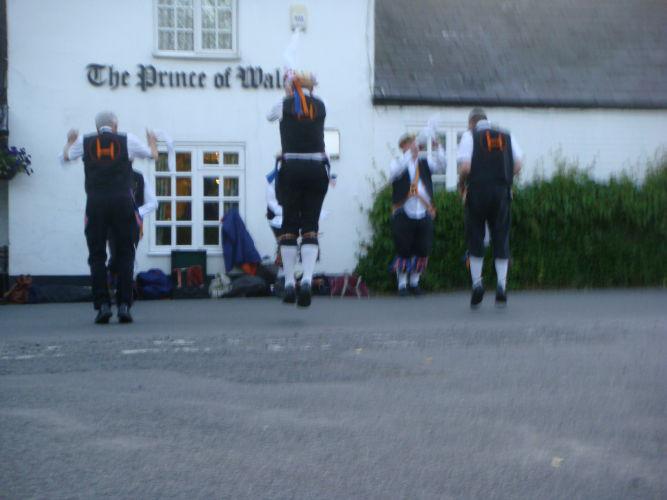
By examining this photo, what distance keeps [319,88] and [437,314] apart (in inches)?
294

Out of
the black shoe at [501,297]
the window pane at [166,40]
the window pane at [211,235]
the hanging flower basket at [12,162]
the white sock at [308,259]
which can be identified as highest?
the window pane at [166,40]

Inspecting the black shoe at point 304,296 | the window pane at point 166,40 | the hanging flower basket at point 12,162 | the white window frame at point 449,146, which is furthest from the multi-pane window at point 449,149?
the black shoe at point 304,296

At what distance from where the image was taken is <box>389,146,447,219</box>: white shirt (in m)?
14.4

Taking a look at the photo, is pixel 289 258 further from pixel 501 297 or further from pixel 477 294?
pixel 501 297

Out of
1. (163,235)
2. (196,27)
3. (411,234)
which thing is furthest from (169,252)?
(411,234)

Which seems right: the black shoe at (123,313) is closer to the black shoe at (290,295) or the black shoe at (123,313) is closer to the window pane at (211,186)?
the black shoe at (290,295)

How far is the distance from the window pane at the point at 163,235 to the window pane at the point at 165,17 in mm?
2982

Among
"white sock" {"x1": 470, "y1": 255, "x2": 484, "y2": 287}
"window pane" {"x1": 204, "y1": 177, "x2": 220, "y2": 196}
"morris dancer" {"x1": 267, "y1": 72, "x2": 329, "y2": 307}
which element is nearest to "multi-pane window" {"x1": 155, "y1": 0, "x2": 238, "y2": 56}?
"window pane" {"x1": 204, "y1": 177, "x2": 220, "y2": 196}

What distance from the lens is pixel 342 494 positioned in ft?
16.3

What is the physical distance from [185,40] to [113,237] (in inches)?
315

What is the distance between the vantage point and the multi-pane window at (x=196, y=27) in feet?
59.0

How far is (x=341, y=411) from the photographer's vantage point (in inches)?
246

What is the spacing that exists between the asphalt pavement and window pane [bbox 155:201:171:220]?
27.8ft

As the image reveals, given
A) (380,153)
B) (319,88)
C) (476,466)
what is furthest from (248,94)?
(476,466)
